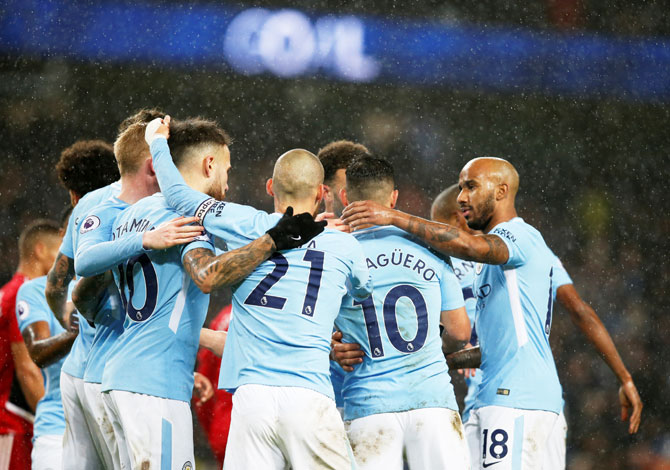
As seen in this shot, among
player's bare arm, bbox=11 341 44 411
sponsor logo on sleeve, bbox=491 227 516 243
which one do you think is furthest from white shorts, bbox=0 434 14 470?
sponsor logo on sleeve, bbox=491 227 516 243

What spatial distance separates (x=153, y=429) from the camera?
10.3 ft

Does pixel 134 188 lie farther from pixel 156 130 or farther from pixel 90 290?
pixel 90 290

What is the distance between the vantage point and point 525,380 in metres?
3.80

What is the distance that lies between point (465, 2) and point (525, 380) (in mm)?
8895

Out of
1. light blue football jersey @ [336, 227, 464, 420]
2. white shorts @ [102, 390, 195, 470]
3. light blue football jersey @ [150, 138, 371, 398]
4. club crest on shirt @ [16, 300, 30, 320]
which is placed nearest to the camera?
light blue football jersey @ [150, 138, 371, 398]

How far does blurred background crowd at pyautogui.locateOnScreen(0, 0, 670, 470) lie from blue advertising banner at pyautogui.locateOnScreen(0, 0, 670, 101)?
96mm

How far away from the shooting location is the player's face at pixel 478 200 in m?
4.17

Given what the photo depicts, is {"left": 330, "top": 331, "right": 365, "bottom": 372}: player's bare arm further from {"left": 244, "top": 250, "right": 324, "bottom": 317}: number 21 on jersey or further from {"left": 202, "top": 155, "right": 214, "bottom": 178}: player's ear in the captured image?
{"left": 202, "top": 155, "right": 214, "bottom": 178}: player's ear

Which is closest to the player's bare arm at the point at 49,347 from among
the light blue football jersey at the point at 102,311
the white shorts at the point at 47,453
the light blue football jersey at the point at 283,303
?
the white shorts at the point at 47,453

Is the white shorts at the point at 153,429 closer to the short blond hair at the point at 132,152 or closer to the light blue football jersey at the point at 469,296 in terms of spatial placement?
the short blond hair at the point at 132,152

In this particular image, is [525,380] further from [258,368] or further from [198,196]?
[198,196]

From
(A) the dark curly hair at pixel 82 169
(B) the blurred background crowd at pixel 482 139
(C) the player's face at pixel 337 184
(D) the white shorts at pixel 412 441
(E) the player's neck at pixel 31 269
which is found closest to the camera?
(D) the white shorts at pixel 412 441

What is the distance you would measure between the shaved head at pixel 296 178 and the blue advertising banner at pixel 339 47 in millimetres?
7264

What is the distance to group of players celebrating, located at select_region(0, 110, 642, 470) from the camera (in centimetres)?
303
